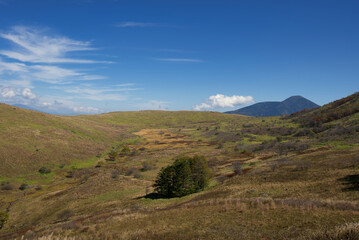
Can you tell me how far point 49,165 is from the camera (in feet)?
216

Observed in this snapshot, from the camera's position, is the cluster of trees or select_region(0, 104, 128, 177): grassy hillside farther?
select_region(0, 104, 128, 177): grassy hillside

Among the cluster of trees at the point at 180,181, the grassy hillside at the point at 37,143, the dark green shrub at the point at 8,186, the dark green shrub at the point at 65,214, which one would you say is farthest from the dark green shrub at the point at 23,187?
the cluster of trees at the point at 180,181

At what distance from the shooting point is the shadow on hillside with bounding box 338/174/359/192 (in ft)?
58.6

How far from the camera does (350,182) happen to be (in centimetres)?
1947

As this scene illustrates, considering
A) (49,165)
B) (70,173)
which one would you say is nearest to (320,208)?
(70,173)

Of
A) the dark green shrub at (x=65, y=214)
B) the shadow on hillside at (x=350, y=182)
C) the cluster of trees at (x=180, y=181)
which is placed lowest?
the dark green shrub at (x=65, y=214)

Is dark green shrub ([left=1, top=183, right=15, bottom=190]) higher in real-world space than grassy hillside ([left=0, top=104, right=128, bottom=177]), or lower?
lower

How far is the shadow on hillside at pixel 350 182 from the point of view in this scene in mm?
17859

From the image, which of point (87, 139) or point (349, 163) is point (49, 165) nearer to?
point (87, 139)

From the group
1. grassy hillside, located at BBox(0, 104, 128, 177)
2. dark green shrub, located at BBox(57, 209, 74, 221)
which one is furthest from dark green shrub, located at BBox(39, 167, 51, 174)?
dark green shrub, located at BBox(57, 209, 74, 221)

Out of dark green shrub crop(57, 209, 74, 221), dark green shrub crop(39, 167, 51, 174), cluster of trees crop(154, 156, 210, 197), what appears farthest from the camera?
dark green shrub crop(39, 167, 51, 174)

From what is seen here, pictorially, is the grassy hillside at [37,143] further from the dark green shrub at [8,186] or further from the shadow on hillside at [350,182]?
Result: the shadow on hillside at [350,182]

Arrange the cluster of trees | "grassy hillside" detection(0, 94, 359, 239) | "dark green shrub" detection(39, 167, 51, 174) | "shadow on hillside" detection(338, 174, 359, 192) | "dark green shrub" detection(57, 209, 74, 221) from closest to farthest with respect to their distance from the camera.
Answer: "grassy hillside" detection(0, 94, 359, 239) → "shadow on hillside" detection(338, 174, 359, 192) → "dark green shrub" detection(57, 209, 74, 221) → the cluster of trees → "dark green shrub" detection(39, 167, 51, 174)

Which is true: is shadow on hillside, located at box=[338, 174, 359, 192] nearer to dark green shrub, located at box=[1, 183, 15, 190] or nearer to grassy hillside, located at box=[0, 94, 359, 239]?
grassy hillside, located at box=[0, 94, 359, 239]
